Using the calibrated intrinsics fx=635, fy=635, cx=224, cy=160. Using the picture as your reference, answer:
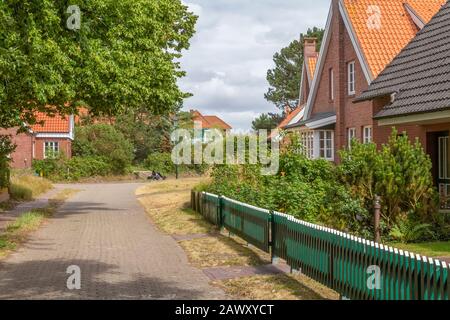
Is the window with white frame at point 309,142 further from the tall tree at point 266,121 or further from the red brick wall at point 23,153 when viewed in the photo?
the tall tree at point 266,121

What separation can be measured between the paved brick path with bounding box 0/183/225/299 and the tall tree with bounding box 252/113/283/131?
173 ft

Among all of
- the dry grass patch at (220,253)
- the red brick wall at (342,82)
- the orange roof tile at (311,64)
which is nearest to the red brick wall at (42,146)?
the orange roof tile at (311,64)

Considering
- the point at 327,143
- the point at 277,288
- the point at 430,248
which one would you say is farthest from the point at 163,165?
the point at 277,288

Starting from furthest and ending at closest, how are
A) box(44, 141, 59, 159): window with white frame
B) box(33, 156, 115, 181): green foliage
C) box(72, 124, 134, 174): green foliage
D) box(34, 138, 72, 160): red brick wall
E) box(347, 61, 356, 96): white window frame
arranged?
box(72, 124, 134, 174): green foliage, box(34, 138, 72, 160): red brick wall, box(44, 141, 59, 159): window with white frame, box(33, 156, 115, 181): green foliage, box(347, 61, 356, 96): white window frame

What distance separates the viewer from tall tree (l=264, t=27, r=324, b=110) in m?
72.6

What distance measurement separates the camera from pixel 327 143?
94.1 feet

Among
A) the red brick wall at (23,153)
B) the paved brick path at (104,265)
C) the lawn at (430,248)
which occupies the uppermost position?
the red brick wall at (23,153)

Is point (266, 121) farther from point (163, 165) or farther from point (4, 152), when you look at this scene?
point (4, 152)

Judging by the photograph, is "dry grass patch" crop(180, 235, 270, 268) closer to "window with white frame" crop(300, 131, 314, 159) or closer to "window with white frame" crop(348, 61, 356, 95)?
"window with white frame" crop(348, 61, 356, 95)

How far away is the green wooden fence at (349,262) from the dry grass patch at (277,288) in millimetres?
188

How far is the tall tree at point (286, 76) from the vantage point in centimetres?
7262

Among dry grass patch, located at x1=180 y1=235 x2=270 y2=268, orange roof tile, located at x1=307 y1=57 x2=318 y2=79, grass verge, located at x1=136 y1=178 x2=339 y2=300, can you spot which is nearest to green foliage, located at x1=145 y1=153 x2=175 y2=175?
orange roof tile, located at x1=307 y1=57 x2=318 y2=79

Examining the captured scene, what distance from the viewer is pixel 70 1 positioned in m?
17.8

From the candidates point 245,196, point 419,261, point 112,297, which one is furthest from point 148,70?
point 419,261
